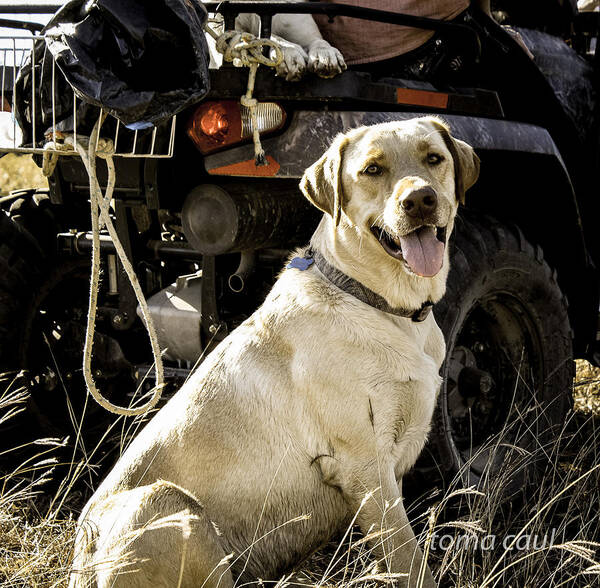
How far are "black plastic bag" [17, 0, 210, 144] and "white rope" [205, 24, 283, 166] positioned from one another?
22cm

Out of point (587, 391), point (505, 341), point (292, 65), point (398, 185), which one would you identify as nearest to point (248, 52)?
point (292, 65)

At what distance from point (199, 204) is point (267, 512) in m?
1.29

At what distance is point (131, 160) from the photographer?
3383 millimetres

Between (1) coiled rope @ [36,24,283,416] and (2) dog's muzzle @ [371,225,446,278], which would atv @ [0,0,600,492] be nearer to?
(1) coiled rope @ [36,24,283,416]

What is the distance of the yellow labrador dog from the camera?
252cm

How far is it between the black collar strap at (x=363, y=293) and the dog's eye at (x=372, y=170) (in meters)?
0.34

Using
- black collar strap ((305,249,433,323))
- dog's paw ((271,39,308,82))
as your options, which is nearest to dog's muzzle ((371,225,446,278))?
black collar strap ((305,249,433,323))

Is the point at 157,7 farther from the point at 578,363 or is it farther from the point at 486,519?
the point at 578,363

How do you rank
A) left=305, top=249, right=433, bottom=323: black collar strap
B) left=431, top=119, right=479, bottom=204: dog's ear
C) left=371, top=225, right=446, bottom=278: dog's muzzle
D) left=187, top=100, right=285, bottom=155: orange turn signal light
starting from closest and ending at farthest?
left=371, top=225, right=446, bottom=278: dog's muzzle
left=305, top=249, right=433, bottom=323: black collar strap
left=431, top=119, right=479, bottom=204: dog's ear
left=187, top=100, right=285, bottom=155: orange turn signal light

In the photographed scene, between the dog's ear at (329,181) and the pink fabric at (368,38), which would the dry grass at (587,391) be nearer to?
the pink fabric at (368,38)

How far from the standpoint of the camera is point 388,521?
2512mm


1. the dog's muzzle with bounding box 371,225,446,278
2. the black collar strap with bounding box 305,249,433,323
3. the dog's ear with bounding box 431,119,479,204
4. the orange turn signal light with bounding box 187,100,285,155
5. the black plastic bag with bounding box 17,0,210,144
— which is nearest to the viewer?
the black plastic bag with bounding box 17,0,210,144

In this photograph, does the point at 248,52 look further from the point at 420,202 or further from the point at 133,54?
the point at 420,202

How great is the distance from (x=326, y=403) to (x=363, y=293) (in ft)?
1.33
